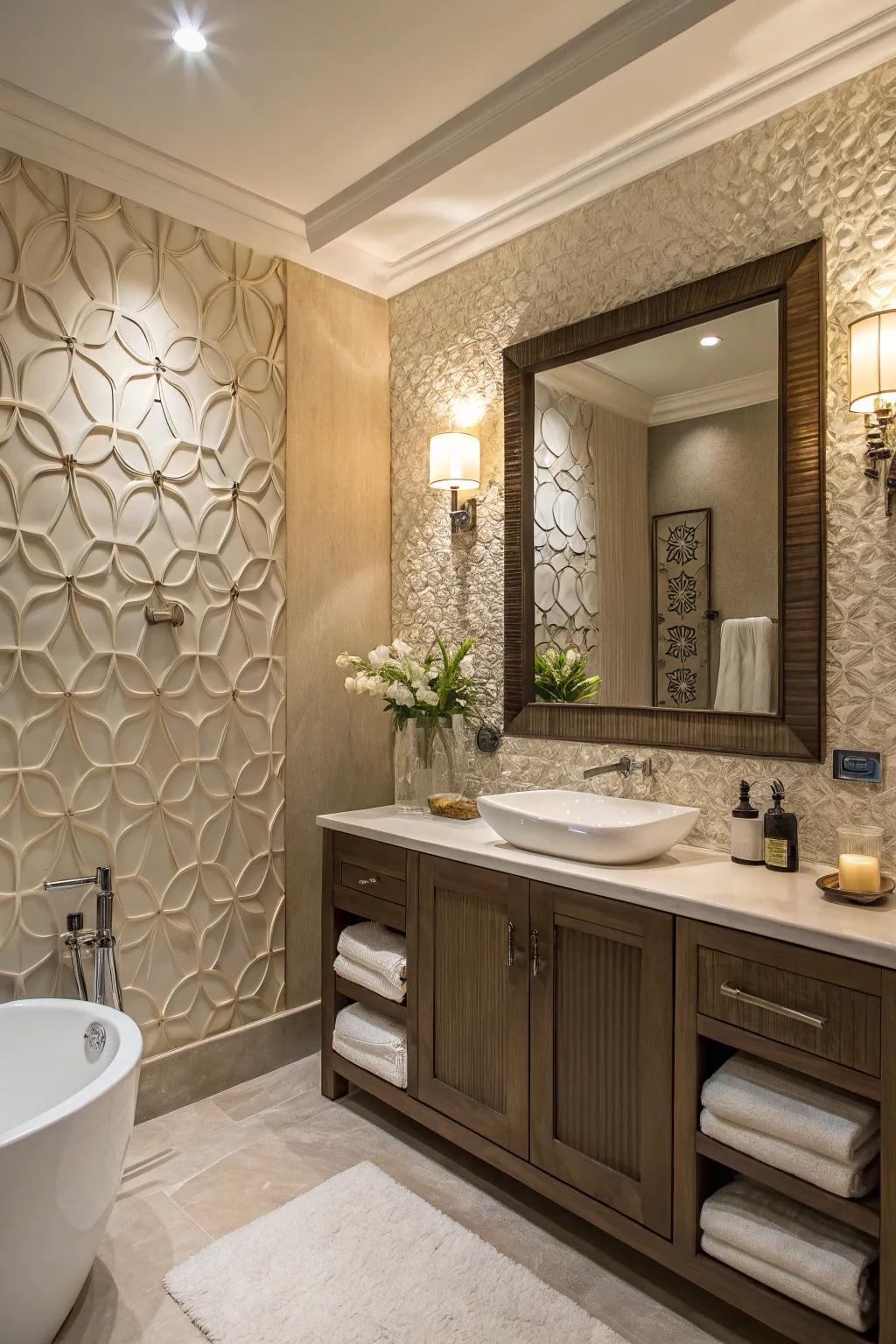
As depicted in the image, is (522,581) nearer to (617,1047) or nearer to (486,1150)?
(617,1047)

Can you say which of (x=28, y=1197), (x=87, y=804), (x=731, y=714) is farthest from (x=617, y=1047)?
(x=87, y=804)

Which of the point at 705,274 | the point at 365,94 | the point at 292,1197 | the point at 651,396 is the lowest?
the point at 292,1197

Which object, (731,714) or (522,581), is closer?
(731,714)

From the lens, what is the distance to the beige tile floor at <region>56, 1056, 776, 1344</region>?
1.70 metres

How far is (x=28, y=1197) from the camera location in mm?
1448

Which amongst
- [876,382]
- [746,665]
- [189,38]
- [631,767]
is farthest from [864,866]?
[189,38]

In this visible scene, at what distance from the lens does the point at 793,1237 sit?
151cm

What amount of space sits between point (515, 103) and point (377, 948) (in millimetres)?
2316

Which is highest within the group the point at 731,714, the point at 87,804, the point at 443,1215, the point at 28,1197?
the point at 731,714

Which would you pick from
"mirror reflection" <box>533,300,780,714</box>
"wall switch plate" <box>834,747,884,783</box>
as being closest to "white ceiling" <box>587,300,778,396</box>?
"mirror reflection" <box>533,300,780,714</box>

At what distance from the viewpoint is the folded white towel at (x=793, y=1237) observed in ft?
4.69

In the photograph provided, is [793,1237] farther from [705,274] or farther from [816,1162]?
[705,274]

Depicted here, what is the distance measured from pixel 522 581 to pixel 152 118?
63.6 inches

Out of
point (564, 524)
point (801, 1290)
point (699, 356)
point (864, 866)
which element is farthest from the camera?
point (564, 524)
